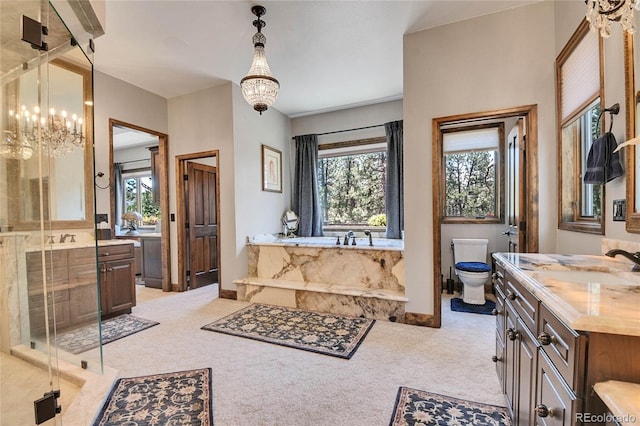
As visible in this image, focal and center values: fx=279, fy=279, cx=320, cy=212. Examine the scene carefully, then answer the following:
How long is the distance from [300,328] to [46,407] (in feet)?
6.07

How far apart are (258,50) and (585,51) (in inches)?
100

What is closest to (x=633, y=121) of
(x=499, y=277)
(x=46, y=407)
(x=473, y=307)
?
(x=499, y=277)

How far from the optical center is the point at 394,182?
4406 millimetres

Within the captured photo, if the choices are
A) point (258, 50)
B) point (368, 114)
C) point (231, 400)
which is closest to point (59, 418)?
point (231, 400)

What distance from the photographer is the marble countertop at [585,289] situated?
27.6 inches

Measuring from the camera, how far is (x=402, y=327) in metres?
2.86

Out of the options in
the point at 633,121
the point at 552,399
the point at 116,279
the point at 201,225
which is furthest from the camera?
the point at 201,225

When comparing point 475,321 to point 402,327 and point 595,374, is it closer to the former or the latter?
point 402,327

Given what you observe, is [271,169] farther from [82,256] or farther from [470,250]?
[470,250]

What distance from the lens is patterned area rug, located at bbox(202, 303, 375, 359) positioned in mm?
2463

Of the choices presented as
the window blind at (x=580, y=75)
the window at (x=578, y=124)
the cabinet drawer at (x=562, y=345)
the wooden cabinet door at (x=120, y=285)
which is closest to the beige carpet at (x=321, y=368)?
the wooden cabinet door at (x=120, y=285)

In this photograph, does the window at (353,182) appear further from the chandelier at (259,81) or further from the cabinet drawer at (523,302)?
the cabinet drawer at (523,302)

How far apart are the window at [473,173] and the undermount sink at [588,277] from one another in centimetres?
286

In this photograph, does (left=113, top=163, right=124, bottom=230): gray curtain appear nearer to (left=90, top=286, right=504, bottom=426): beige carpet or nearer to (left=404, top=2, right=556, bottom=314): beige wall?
(left=90, top=286, right=504, bottom=426): beige carpet
